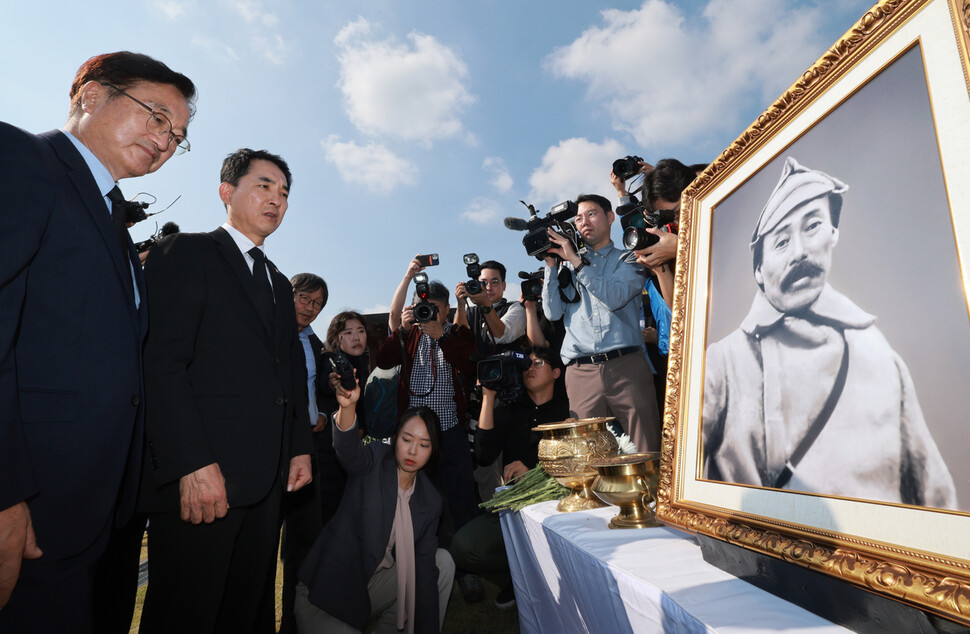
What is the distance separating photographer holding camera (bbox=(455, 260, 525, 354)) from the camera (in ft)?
13.0

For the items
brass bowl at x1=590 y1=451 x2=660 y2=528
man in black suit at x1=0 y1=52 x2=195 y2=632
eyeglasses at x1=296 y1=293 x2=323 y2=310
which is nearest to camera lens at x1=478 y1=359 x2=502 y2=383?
eyeglasses at x1=296 y1=293 x2=323 y2=310

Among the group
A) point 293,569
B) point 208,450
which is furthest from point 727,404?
point 293,569

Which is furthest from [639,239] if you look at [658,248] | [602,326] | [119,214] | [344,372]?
[119,214]

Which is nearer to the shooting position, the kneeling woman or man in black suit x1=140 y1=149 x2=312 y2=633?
man in black suit x1=140 y1=149 x2=312 y2=633

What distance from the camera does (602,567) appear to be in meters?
1.15

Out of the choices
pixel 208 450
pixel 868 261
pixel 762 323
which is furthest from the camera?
pixel 208 450

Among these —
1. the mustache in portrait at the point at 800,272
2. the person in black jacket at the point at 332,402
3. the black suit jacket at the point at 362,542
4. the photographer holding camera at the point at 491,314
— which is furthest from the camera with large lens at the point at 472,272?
the mustache in portrait at the point at 800,272

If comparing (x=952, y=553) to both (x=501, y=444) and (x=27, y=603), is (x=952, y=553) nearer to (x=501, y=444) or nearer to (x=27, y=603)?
(x=27, y=603)

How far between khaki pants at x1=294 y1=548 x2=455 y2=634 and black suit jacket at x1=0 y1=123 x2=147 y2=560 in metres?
1.76

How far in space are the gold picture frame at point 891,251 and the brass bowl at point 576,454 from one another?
0.61m

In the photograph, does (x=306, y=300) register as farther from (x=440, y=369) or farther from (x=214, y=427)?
(x=214, y=427)

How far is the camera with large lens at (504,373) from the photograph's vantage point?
3.31 m

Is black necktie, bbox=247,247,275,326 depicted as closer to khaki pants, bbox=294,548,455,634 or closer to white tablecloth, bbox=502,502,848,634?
white tablecloth, bbox=502,502,848,634

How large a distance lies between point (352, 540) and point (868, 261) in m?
2.76
